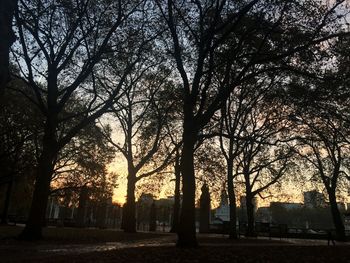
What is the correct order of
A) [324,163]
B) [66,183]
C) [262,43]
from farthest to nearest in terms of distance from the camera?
[66,183], [324,163], [262,43]

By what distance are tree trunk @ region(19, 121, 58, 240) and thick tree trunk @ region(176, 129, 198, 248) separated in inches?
261

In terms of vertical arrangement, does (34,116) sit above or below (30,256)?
above

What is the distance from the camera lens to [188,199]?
14.0m

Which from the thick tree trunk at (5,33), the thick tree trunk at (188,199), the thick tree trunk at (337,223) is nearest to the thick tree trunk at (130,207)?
the thick tree trunk at (188,199)

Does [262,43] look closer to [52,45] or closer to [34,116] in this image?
[52,45]

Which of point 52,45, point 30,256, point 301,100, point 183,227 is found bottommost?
point 30,256

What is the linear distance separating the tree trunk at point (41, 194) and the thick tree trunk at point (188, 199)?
6640 millimetres

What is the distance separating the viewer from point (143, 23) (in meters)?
18.9

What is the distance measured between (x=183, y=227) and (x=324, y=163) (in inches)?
992

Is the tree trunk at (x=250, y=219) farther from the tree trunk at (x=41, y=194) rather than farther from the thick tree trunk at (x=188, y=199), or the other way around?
the tree trunk at (x=41, y=194)

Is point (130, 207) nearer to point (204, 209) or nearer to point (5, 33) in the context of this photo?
point (204, 209)

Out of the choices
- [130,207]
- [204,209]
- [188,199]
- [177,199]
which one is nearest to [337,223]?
[204,209]

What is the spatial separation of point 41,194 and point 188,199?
278 inches

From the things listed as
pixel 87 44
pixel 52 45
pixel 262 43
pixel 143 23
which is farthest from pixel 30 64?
pixel 262 43
